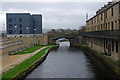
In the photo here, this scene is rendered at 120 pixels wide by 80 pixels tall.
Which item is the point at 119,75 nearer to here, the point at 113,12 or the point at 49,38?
the point at 113,12

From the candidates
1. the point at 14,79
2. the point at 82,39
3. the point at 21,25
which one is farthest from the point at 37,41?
the point at 14,79

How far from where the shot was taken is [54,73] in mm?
21125

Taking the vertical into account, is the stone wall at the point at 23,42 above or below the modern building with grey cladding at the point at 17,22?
below

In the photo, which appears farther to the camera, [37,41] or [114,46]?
[37,41]

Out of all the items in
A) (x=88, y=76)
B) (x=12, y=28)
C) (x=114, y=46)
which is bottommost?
(x=88, y=76)

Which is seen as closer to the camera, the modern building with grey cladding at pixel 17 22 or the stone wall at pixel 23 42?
the stone wall at pixel 23 42

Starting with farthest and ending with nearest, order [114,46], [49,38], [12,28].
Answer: [49,38], [12,28], [114,46]

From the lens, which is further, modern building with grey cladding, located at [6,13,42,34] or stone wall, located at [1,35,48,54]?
modern building with grey cladding, located at [6,13,42,34]

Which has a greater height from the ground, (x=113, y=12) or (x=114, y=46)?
(x=113, y=12)

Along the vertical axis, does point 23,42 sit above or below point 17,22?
below

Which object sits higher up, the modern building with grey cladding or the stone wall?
the modern building with grey cladding

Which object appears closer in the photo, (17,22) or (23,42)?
(23,42)

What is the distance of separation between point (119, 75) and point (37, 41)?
147 ft

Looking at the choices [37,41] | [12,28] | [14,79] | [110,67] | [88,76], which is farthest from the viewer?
[12,28]
